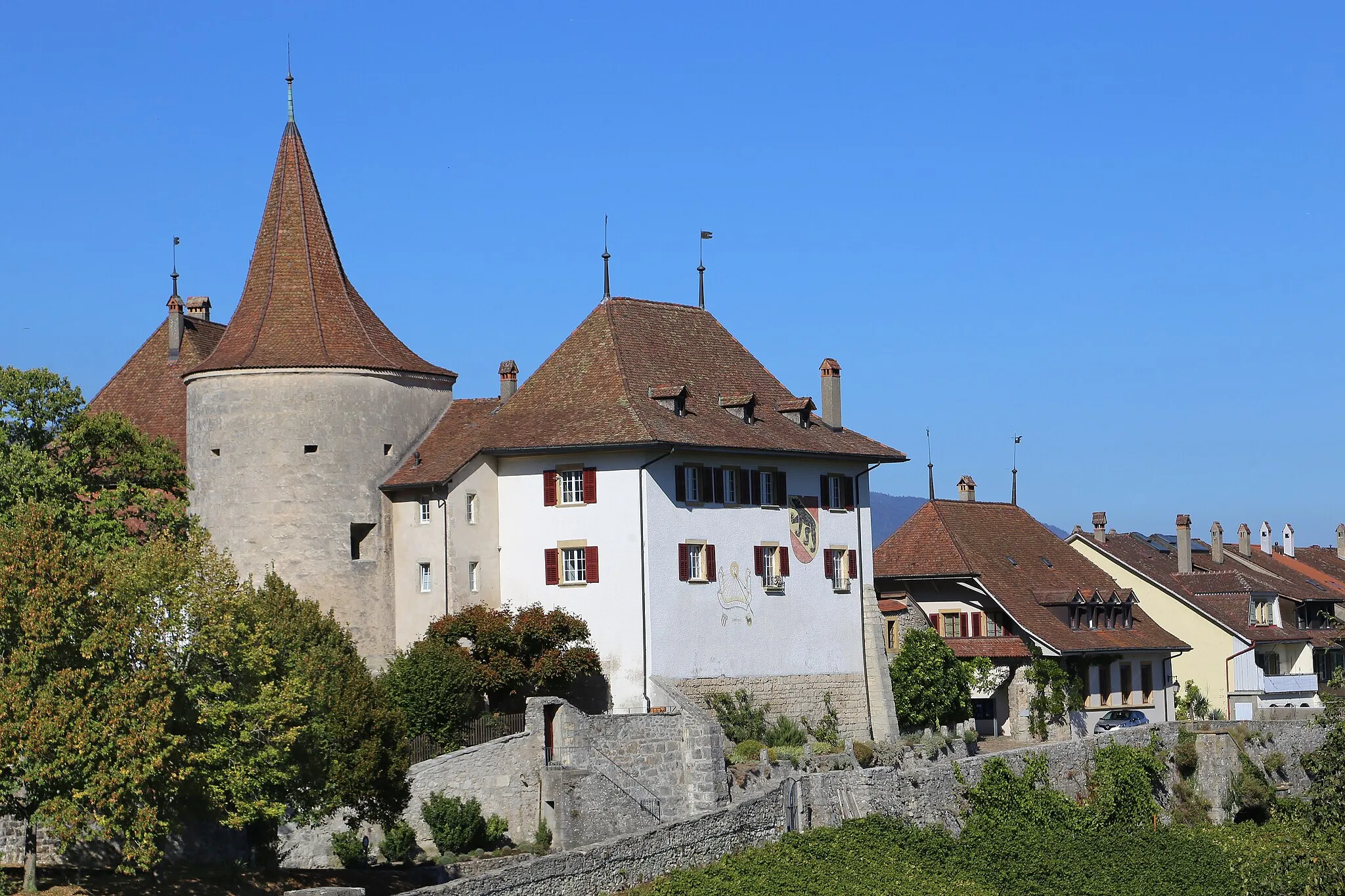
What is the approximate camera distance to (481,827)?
41750 millimetres

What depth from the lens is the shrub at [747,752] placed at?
47.5 meters

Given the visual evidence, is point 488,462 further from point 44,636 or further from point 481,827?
point 44,636

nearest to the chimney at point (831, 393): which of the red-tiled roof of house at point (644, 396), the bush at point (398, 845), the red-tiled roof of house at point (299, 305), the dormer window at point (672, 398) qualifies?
the red-tiled roof of house at point (644, 396)

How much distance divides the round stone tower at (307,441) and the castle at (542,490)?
54 mm

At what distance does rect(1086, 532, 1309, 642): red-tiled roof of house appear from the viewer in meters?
76.8

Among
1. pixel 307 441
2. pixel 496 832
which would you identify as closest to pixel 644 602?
pixel 496 832

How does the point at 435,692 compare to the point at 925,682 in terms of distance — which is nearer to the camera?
the point at 435,692

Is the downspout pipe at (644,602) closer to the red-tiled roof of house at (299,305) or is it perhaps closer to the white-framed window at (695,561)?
the white-framed window at (695,561)

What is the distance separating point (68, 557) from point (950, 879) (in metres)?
21.3

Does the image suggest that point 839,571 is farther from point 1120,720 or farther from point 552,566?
point 1120,720

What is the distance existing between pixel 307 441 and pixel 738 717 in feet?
43.9

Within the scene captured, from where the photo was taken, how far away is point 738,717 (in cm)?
4966

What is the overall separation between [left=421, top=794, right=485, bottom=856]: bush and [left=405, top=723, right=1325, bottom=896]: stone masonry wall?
5079 millimetres

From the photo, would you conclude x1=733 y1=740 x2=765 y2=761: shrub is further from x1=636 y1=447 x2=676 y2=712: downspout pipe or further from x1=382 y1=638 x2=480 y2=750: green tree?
x1=382 y1=638 x2=480 y2=750: green tree
